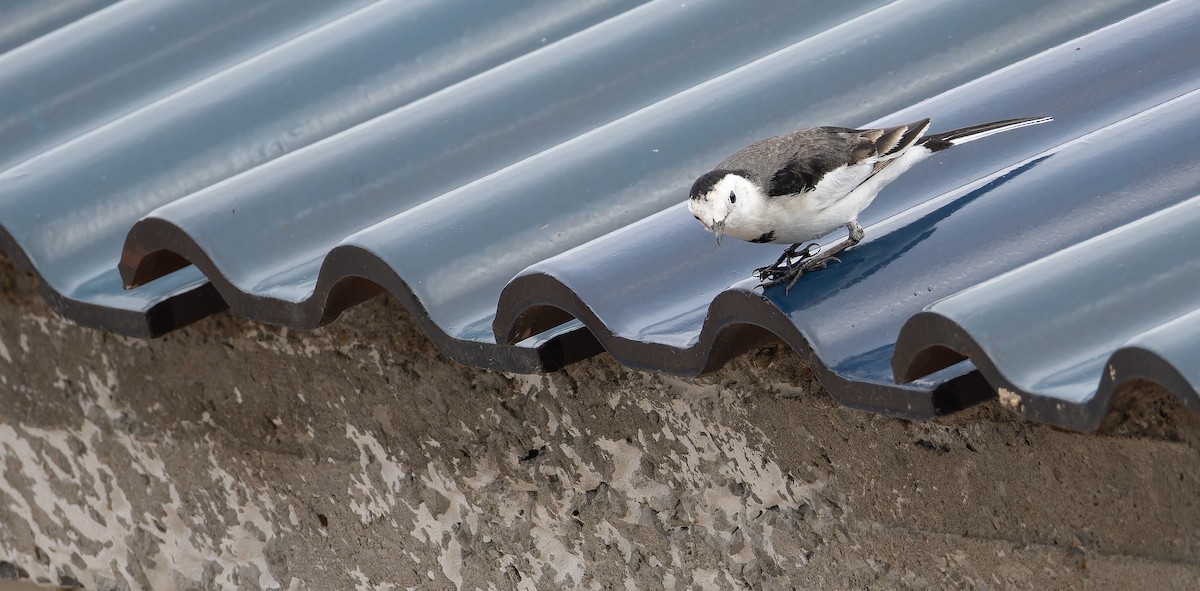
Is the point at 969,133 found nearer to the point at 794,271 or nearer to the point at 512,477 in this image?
the point at 794,271

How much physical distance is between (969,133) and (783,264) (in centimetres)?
40

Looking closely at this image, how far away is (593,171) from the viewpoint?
2682 millimetres

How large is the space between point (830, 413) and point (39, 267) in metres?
1.63

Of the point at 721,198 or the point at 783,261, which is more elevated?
the point at 721,198

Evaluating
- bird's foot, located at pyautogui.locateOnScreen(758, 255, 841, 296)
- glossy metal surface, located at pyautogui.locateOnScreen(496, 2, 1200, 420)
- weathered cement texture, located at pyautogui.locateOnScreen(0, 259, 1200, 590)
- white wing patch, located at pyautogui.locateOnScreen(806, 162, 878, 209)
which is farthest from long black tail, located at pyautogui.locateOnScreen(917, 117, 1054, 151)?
weathered cement texture, located at pyautogui.locateOnScreen(0, 259, 1200, 590)

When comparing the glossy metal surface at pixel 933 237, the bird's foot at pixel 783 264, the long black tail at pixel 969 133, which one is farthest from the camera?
the long black tail at pixel 969 133

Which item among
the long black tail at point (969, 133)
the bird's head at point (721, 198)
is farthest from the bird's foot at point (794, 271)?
the long black tail at point (969, 133)

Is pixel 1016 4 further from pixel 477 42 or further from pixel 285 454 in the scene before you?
pixel 285 454

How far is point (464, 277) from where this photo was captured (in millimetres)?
2475

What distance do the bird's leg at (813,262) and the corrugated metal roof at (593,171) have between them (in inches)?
1.2

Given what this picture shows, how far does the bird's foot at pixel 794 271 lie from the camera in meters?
2.08

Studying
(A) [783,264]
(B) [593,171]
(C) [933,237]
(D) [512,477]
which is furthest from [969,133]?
(D) [512,477]

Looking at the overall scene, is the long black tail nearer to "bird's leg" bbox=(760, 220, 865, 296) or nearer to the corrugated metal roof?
the corrugated metal roof

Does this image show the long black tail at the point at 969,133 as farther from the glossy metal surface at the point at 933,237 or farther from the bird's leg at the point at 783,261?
the bird's leg at the point at 783,261
